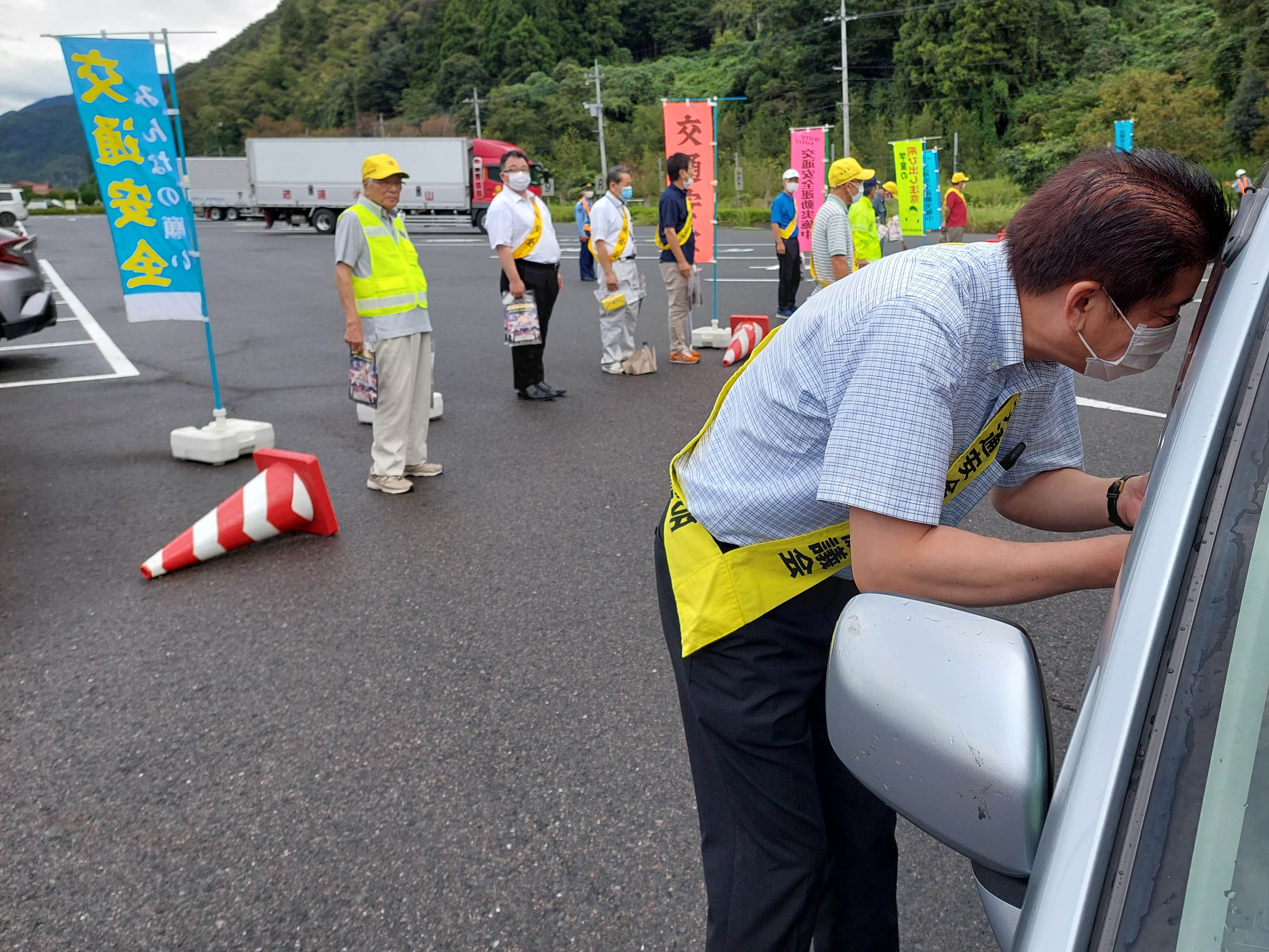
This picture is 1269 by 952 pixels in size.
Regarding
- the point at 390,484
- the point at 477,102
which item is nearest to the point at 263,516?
the point at 390,484

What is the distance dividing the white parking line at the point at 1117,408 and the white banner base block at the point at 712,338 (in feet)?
12.5

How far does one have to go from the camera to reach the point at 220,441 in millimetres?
6262

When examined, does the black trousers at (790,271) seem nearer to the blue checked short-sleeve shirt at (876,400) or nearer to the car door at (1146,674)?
the blue checked short-sleeve shirt at (876,400)

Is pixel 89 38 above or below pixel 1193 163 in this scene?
above

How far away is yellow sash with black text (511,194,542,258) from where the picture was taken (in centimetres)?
748

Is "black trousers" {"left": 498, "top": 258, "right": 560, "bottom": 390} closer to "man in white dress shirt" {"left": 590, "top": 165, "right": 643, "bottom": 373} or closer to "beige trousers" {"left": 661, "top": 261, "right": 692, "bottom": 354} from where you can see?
"man in white dress shirt" {"left": 590, "top": 165, "right": 643, "bottom": 373}

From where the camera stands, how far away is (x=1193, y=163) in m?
1.40

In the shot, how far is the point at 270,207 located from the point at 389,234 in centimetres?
3393

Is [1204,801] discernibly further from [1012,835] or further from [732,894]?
[732,894]

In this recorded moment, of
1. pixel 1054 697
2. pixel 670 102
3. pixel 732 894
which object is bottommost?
pixel 1054 697

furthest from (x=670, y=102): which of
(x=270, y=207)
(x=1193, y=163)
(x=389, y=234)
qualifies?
(x=270, y=207)

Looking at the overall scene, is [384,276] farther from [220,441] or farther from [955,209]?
[955,209]

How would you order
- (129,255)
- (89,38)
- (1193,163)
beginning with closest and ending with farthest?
(1193,163), (89,38), (129,255)

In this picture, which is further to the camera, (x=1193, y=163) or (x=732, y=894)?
(x=732, y=894)
